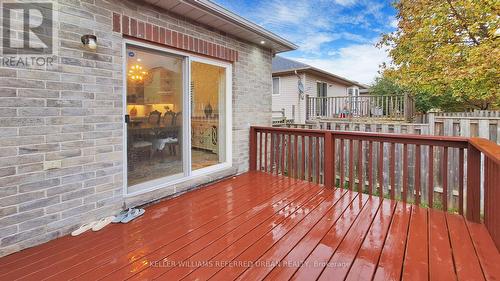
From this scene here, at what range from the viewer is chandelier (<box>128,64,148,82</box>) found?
10.5 ft

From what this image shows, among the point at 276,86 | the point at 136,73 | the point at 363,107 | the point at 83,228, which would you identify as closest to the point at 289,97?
the point at 276,86

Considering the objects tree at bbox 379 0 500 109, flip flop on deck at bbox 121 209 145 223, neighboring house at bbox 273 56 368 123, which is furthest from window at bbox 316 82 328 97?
flip flop on deck at bbox 121 209 145 223

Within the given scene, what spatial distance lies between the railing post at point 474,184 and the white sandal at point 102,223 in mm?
3866

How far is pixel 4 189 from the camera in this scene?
7.23 ft

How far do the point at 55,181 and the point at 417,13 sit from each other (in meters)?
9.92

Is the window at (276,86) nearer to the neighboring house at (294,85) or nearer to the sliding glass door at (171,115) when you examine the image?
the neighboring house at (294,85)

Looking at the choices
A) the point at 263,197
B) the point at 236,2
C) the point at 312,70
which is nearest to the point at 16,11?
the point at 263,197

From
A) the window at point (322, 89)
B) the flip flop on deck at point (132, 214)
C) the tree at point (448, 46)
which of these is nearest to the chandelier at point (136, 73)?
the flip flop on deck at point (132, 214)

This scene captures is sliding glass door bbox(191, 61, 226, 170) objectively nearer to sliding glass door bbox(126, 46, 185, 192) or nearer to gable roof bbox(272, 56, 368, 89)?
sliding glass door bbox(126, 46, 185, 192)

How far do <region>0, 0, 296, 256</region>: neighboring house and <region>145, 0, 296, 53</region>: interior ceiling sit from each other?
0.02 meters

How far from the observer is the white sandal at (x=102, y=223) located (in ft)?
8.86

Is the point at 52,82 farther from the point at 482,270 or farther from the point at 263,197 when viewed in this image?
the point at 482,270

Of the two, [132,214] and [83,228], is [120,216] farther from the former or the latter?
[83,228]

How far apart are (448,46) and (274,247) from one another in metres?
8.19
